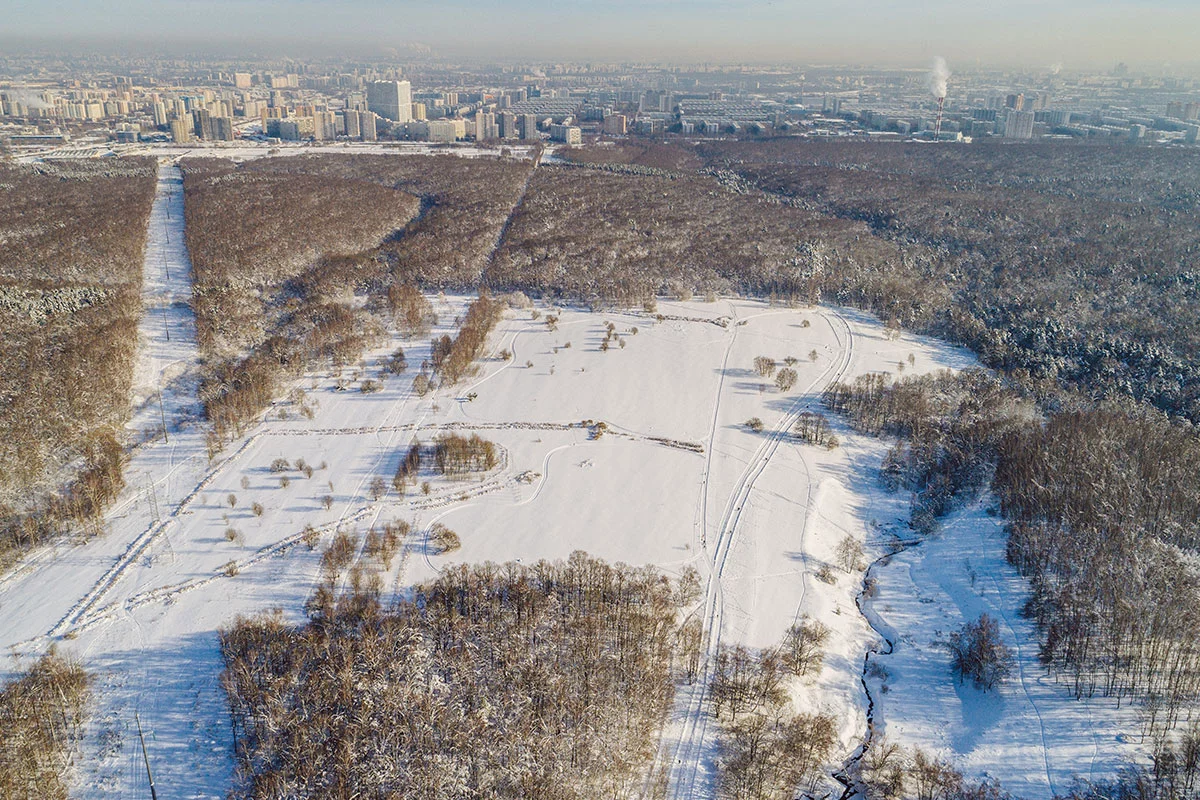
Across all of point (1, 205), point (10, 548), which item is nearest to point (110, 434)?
point (10, 548)

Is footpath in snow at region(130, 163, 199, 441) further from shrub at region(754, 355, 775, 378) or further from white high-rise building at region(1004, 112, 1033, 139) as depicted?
white high-rise building at region(1004, 112, 1033, 139)

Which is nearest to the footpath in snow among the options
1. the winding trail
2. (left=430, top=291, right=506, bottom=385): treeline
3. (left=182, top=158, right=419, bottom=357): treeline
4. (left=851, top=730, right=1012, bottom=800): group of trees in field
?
(left=182, top=158, right=419, bottom=357): treeline

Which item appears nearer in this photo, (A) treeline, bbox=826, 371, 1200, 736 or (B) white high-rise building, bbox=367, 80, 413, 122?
(A) treeline, bbox=826, 371, 1200, 736

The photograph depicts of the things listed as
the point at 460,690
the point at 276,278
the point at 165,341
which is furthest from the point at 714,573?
the point at 276,278

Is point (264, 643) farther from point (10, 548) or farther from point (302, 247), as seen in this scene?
point (302, 247)

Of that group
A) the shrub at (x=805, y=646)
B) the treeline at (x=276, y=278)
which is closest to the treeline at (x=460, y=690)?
the shrub at (x=805, y=646)

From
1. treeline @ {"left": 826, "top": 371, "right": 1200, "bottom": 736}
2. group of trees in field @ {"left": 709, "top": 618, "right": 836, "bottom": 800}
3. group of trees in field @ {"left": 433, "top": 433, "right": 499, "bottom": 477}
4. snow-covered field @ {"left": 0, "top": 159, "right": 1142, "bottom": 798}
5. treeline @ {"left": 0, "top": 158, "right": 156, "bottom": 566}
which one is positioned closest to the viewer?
group of trees in field @ {"left": 709, "top": 618, "right": 836, "bottom": 800}

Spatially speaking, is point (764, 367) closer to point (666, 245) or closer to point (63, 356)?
point (666, 245)

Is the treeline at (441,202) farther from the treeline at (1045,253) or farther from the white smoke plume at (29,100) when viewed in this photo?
the white smoke plume at (29,100)
